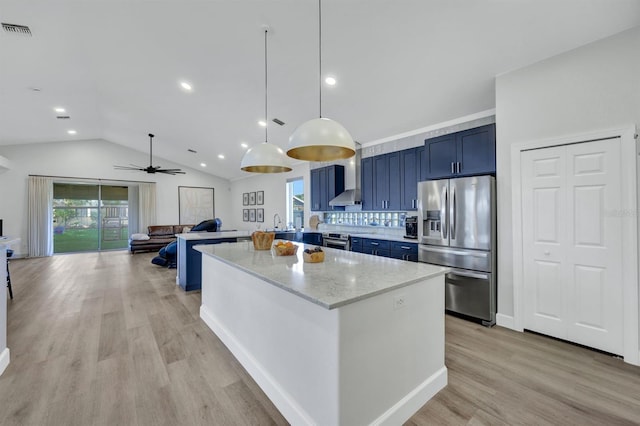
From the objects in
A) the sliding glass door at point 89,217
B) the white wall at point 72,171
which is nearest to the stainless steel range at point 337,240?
the white wall at point 72,171

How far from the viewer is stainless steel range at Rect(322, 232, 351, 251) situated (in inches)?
198

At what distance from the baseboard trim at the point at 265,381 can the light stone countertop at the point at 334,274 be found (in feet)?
2.45

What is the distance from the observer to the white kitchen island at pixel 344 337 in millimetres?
1413

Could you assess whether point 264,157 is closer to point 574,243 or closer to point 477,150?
point 477,150

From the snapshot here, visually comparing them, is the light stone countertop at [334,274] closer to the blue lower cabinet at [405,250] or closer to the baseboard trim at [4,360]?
the blue lower cabinet at [405,250]

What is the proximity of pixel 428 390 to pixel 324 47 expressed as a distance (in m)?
3.32

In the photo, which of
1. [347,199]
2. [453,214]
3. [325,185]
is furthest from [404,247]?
[325,185]

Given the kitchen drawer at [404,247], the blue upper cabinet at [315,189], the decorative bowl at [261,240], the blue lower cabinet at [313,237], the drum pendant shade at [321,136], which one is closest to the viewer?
the drum pendant shade at [321,136]

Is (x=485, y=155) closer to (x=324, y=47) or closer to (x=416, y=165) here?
(x=416, y=165)

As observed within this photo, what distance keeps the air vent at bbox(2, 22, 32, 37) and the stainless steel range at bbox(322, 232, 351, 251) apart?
5.00 meters

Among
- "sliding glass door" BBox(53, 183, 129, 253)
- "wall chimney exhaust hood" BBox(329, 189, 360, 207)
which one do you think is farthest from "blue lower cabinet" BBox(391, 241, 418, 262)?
"sliding glass door" BBox(53, 183, 129, 253)

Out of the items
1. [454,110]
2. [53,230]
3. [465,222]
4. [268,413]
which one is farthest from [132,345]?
[53,230]

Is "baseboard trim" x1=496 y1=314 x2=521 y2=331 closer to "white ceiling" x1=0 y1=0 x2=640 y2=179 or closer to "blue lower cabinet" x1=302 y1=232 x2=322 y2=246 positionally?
"white ceiling" x1=0 y1=0 x2=640 y2=179

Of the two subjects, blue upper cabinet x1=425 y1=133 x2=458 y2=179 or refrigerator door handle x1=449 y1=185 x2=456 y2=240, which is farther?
blue upper cabinet x1=425 y1=133 x2=458 y2=179
